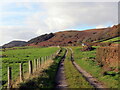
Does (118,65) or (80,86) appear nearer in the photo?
(80,86)

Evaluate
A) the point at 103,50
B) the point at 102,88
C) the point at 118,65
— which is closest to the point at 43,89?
the point at 102,88

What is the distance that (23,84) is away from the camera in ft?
34.6

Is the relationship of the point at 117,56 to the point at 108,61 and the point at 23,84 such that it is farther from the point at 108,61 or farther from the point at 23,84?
the point at 23,84

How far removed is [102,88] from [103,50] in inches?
492

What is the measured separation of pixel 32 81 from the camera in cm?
1127

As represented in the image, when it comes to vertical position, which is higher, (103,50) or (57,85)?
(103,50)

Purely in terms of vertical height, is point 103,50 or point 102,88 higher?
point 103,50

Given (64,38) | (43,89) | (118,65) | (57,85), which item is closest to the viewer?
(43,89)

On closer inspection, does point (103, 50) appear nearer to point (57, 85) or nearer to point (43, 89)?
point (57, 85)

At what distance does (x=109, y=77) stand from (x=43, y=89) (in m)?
5.67

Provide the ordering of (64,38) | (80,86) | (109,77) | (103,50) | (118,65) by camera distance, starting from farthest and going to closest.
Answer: (64,38)
(103,50)
(118,65)
(109,77)
(80,86)

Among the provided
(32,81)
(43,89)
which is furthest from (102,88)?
(32,81)

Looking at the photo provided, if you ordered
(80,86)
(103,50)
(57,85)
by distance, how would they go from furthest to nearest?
(103,50) → (57,85) → (80,86)

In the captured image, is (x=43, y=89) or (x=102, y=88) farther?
(x=102, y=88)
